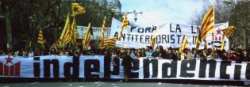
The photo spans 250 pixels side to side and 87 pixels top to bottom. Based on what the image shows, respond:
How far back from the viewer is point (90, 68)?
2269 centimetres

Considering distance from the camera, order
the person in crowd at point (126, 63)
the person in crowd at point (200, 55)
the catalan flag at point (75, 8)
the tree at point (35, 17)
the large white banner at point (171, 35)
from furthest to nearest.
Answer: the tree at point (35, 17), the catalan flag at point (75, 8), the large white banner at point (171, 35), the person in crowd at point (126, 63), the person in crowd at point (200, 55)

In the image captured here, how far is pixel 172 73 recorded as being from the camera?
2142 cm

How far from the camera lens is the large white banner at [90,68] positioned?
21.3 metres

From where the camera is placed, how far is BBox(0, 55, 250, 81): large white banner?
21.3m

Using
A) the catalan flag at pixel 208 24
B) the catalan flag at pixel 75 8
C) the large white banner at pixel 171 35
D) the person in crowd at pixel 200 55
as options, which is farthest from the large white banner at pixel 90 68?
the catalan flag at pixel 75 8

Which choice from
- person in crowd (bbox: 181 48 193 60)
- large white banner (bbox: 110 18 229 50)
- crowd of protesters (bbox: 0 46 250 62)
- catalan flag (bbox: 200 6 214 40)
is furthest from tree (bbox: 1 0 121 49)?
catalan flag (bbox: 200 6 214 40)

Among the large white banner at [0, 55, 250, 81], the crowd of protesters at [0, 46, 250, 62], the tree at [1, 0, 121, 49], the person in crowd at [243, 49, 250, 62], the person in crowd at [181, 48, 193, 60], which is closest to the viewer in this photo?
the person in crowd at [243, 49, 250, 62]

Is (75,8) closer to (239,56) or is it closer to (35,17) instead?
(239,56)

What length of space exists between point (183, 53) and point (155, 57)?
1.32m

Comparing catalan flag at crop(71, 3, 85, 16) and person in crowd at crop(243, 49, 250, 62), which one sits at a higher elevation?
catalan flag at crop(71, 3, 85, 16)

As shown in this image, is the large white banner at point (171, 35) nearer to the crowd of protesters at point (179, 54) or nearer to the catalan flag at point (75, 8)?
the crowd of protesters at point (179, 54)

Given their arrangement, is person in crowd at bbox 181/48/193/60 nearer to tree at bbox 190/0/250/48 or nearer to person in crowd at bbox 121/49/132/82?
person in crowd at bbox 121/49/132/82

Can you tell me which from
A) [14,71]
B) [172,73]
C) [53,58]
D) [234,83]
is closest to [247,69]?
[234,83]

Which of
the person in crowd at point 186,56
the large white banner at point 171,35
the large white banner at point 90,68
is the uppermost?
the large white banner at point 171,35
